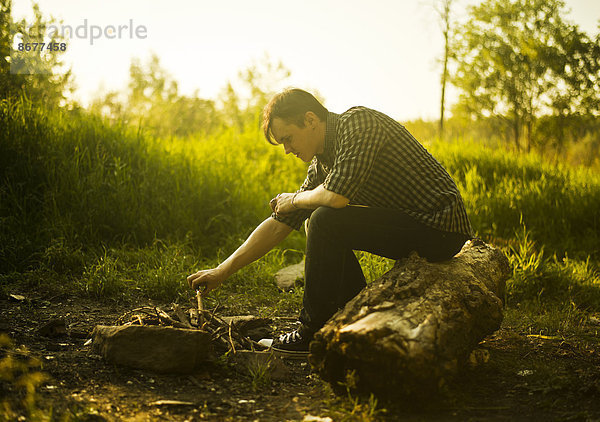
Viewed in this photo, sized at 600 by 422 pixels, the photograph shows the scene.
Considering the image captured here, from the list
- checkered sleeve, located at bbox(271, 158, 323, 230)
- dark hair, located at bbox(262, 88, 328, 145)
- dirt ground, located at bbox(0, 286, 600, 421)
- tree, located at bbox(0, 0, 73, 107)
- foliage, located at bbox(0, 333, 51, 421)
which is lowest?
dirt ground, located at bbox(0, 286, 600, 421)

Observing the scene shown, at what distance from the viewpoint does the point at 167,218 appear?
5496mm

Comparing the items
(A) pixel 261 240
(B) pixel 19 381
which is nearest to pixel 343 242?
(A) pixel 261 240

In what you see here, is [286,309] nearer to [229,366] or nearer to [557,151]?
[229,366]

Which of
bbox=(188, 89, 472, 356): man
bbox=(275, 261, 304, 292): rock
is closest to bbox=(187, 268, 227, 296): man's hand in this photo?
bbox=(188, 89, 472, 356): man

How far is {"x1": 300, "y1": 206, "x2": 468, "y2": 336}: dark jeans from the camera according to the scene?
8.75ft

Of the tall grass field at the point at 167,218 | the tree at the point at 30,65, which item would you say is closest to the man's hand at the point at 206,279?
the tall grass field at the point at 167,218

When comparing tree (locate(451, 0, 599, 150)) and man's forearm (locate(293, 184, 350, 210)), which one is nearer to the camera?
man's forearm (locate(293, 184, 350, 210))

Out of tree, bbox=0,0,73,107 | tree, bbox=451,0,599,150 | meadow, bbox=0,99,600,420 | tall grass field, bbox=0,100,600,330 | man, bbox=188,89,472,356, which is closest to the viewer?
man, bbox=188,89,472,356

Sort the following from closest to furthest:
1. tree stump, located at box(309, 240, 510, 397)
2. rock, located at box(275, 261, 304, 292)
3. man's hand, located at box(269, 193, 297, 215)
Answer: tree stump, located at box(309, 240, 510, 397) → man's hand, located at box(269, 193, 297, 215) → rock, located at box(275, 261, 304, 292)

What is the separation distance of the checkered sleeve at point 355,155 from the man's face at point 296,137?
0.27 metres

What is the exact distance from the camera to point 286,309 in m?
4.17

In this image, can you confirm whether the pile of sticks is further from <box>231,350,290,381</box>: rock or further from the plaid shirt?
the plaid shirt

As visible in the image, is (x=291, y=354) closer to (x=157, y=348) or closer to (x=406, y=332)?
(x=157, y=348)

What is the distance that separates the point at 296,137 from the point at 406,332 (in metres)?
1.31
